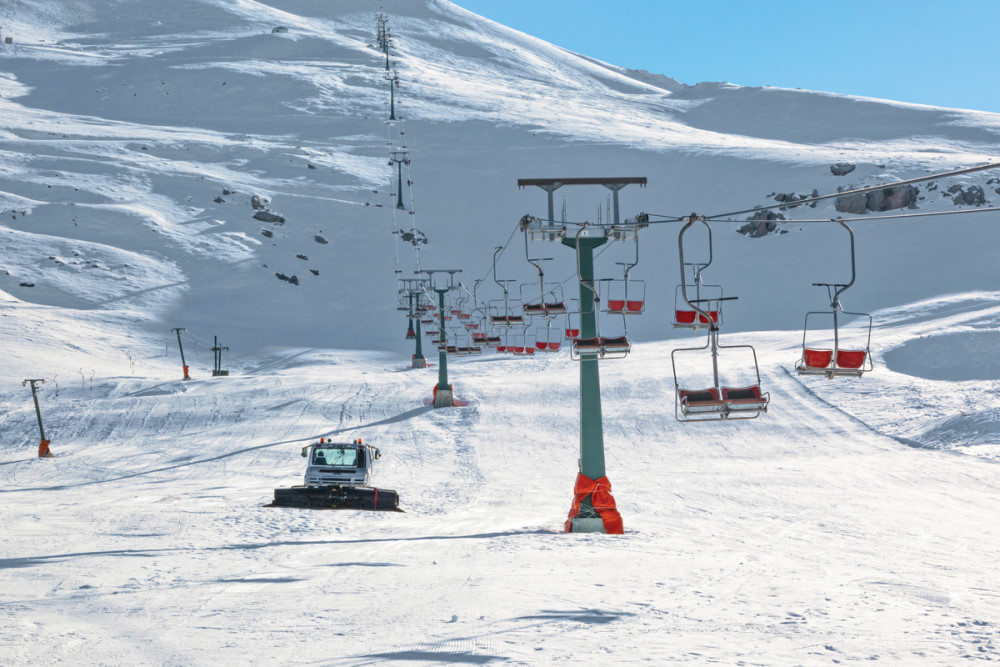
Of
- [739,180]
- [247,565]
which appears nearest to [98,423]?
[247,565]

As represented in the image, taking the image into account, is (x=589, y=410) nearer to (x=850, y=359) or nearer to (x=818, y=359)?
(x=818, y=359)

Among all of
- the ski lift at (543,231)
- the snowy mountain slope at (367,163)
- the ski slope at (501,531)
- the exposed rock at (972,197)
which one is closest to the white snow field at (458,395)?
the ski slope at (501,531)

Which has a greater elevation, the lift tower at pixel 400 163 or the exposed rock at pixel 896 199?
the lift tower at pixel 400 163

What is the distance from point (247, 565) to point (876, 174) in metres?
64.8

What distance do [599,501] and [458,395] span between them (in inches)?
699

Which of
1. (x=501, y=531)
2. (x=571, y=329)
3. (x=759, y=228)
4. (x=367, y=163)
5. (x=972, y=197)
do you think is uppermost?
(x=367, y=163)

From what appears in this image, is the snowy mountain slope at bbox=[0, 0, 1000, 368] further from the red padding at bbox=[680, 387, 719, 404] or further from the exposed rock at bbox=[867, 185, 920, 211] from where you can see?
the red padding at bbox=[680, 387, 719, 404]

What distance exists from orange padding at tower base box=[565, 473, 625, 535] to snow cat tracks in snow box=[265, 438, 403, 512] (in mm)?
3900

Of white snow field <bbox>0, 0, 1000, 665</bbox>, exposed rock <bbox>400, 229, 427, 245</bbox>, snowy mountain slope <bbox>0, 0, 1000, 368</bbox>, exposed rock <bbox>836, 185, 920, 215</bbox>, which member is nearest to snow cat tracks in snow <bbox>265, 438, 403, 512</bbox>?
white snow field <bbox>0, 0, 1000, 665</bbox>

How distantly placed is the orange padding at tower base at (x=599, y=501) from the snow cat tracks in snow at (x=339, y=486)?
390 centimetres

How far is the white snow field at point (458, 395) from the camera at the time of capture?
30.6 ft

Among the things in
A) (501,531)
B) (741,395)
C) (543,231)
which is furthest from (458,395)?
(741,395)

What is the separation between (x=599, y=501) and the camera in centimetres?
1650

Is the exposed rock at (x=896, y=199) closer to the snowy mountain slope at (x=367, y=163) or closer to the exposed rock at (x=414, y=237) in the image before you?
the snowy mountain slope at (x=367, y=163)
